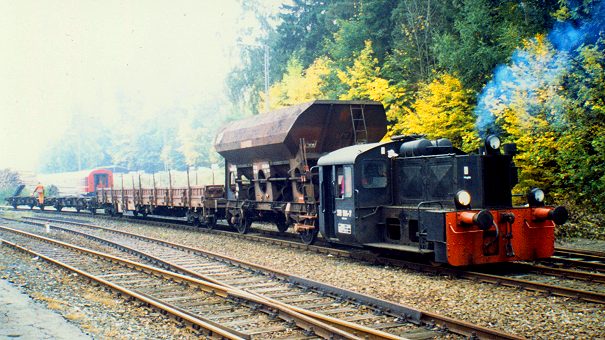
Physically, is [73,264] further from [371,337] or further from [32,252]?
[371,337]

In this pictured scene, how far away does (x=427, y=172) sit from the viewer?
437 inches

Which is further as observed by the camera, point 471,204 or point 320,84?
point 320,84

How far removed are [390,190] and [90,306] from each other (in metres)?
6.24

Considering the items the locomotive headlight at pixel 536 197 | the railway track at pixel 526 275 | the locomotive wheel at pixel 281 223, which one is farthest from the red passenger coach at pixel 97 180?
the locomotive headlight at pixel 536 197

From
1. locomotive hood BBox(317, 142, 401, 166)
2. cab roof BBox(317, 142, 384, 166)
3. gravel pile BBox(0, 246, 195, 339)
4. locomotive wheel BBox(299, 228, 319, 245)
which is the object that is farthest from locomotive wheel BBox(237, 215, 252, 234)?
gravel pile BBox(0, 246, 195, 339)

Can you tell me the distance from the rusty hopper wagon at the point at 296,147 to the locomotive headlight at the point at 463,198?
16.2 ft

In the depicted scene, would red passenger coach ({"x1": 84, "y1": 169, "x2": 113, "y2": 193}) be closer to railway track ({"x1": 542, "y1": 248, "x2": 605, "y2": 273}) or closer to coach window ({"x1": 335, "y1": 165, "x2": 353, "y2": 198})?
coach window ({"x1": 335, "y1": 165, "x2": 353, "y2": 198})

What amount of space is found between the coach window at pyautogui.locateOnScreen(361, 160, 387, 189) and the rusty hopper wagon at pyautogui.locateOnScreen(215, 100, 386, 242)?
2.72m

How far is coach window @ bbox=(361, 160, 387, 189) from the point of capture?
11781 millimetres

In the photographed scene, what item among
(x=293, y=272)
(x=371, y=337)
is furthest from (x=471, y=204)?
(x=371, y=337)

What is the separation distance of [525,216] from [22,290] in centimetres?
911

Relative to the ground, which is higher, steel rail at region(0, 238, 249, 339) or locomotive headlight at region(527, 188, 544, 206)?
locomotive headlight at region(527, 188, 544, 206)

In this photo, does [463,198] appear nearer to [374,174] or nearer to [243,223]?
[374,174]

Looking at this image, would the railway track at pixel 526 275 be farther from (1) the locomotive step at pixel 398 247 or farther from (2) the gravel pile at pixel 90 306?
(2) the gravel pile at pixel 90 306
